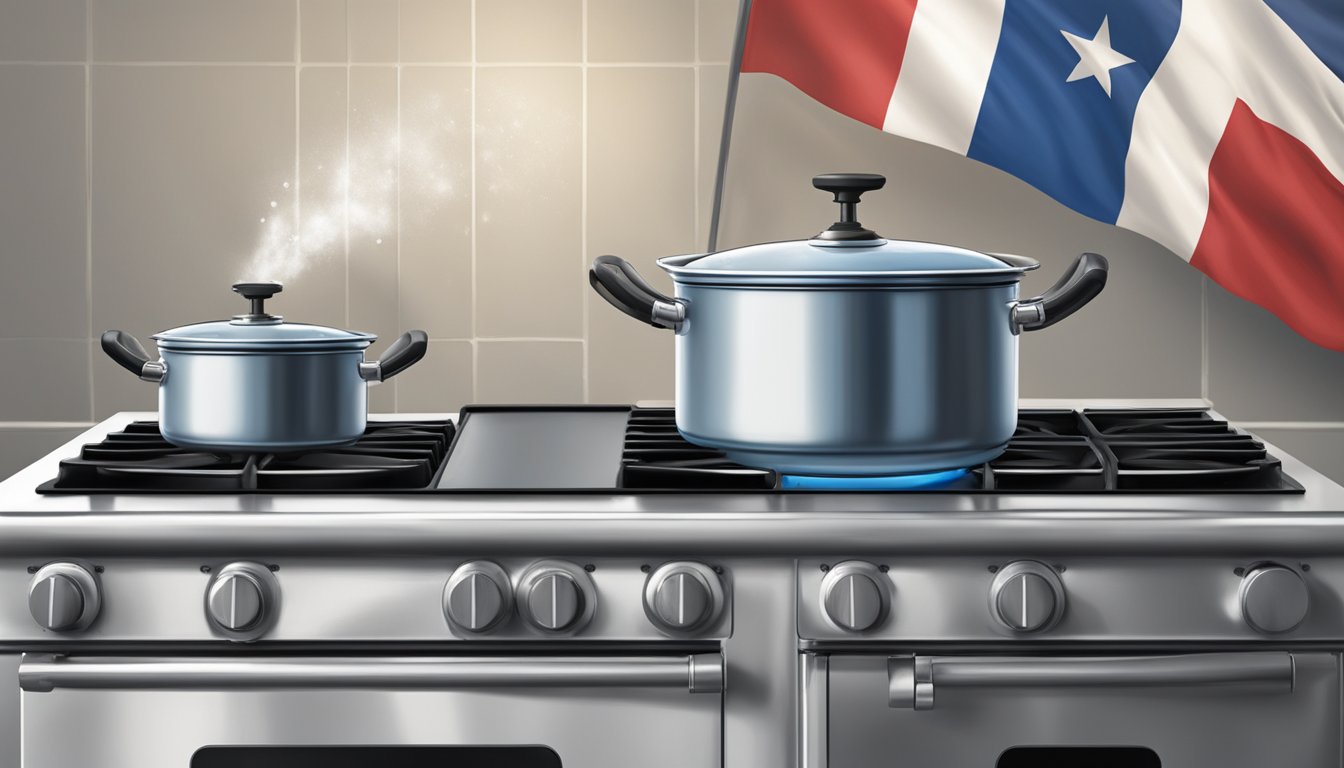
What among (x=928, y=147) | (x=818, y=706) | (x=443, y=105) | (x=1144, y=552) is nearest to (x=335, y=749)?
(x=818, y=706)

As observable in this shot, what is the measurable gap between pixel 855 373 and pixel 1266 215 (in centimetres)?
88

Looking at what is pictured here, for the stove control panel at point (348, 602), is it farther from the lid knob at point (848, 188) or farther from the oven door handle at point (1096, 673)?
the lid knob at point (848, 188)

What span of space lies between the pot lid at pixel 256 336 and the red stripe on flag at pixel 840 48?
2.35 ft

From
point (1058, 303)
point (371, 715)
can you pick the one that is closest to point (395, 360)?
point (371, 715)

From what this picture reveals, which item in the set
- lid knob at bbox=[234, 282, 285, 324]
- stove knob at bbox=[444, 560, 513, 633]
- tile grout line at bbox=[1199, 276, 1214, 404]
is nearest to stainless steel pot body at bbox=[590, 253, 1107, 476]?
stove knob at bbox=[444, 560, 513, 633]

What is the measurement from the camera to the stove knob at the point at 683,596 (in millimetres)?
981

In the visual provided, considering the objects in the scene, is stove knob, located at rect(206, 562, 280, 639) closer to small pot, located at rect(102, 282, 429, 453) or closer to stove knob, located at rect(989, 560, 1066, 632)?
small pot, located at rect(102, 282, 429, 453)

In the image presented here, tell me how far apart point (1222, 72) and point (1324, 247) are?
0.25 metres

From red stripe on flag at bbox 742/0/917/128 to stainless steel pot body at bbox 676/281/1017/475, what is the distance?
638mm

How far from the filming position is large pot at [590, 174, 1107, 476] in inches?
39.1

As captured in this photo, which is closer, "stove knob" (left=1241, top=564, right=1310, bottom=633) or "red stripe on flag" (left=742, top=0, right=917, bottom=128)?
"stove knob" (left=1241, top=564, right=1310, bottom=633)

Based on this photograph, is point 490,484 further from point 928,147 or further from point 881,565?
point 928,147

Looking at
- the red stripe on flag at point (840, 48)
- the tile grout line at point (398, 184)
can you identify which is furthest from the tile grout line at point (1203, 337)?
the tile grout line at point (398, 184)

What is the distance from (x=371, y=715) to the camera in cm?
101
